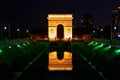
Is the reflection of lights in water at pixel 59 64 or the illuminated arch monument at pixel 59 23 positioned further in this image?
the illuminated arch monument at pixel 59 23

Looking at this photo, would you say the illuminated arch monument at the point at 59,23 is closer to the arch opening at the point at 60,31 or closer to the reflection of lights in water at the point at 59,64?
the arch opening at the point at 60,31

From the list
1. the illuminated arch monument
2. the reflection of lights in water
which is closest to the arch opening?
the illuminated arch monument

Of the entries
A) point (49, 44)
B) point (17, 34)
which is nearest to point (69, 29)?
point (17, 34)

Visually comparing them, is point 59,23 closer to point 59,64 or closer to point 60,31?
point 60,31

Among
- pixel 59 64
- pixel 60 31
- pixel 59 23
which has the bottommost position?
pixel 59 64

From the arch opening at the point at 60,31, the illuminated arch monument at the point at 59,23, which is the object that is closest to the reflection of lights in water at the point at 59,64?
the illuminated arch monument at the point at 59,23

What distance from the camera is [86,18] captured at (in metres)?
110

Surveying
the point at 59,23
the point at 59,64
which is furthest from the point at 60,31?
the point at 59,64

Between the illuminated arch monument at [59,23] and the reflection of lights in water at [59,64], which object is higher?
the illuminated arch monument at [59,23]

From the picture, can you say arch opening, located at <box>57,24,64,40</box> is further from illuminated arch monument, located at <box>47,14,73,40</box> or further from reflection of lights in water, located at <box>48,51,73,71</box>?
reflection of lights in water, located at <box>48,51,73,71</box>

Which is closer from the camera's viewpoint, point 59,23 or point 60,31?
point 59,23

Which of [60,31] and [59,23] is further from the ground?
[59,23]

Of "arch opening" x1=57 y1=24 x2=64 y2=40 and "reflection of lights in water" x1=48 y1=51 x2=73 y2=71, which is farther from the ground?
"arch opening" x1=57 y1=24 x2=64 y2=40

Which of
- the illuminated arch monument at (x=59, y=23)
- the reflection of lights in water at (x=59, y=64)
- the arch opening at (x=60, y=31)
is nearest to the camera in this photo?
the reflection of lights in water at (x=59, y=64)
